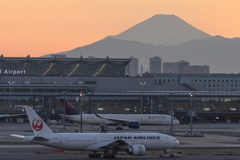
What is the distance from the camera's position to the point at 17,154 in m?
55.8

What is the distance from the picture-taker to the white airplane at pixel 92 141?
51125 millimetres

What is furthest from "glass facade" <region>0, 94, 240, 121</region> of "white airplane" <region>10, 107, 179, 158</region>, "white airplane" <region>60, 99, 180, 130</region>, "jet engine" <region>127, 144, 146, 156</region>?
"jet engine" <region>127, 144, 146, 156</region>

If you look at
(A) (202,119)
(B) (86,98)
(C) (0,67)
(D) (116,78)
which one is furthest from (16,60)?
(A) (202,119)

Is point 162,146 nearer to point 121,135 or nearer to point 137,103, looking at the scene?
point 121,135

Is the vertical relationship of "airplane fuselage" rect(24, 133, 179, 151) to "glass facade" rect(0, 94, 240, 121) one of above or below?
below

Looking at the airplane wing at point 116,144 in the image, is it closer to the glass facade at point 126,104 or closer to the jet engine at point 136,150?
the jet engine at point 136,150

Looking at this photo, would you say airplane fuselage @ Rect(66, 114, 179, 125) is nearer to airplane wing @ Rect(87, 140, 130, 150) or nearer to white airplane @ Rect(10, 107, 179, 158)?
white airplane @ Rect(10, 107, 179, 158)

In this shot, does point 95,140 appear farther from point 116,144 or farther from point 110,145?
point 116,144

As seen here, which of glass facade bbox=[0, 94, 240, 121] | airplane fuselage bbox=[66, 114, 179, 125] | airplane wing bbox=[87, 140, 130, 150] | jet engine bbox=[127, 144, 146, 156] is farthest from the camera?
glass facade bbox=[0, 94, 240, 121]

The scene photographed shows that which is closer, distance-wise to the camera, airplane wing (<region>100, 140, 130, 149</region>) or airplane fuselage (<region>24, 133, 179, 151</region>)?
airplane fuselage (<region>24, 133, 179, 151</region>)

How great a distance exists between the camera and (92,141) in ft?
173

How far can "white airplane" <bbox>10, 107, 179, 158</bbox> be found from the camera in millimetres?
51125

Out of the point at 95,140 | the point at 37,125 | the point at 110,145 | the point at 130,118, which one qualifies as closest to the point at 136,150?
the point at 110,145

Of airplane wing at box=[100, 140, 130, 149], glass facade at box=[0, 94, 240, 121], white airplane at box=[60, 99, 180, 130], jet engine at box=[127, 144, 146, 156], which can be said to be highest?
glass facade at box=[0, 94, 240, 121]
